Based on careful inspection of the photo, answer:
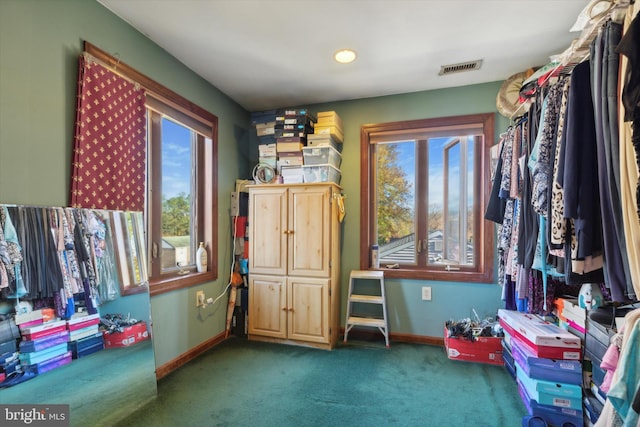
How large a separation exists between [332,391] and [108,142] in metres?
2.26

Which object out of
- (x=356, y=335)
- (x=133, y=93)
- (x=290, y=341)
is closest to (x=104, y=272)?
(x=133, y=93)

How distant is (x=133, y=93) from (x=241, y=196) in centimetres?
149

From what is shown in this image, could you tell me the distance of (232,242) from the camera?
3.26 m

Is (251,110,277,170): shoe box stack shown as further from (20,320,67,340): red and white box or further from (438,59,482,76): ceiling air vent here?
(20,320,67,340): red and white box

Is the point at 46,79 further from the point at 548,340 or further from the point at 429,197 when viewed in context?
the point at 548,340

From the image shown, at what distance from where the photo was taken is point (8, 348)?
4.57 ft

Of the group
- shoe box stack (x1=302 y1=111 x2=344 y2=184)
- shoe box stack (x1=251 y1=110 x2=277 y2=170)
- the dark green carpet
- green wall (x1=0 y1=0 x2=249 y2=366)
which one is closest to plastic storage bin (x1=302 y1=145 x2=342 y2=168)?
shoe box stack (x1=302 y1=111 x2=344 y2=184)

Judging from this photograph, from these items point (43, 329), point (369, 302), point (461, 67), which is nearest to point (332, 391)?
point (369, 302)

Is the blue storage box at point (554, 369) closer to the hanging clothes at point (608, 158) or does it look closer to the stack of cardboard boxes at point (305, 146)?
the hanging clothes at point (608, 158)

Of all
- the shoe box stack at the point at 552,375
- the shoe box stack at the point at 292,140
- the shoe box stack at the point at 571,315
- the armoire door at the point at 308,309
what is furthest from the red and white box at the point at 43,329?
the shoe box stack at the point at 571,315

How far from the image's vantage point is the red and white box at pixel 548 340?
71.4 inches

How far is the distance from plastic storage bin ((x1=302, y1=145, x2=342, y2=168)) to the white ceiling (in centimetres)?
63

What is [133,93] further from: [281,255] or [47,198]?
[281,255]

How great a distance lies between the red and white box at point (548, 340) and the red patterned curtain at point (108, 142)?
9.24 ft
